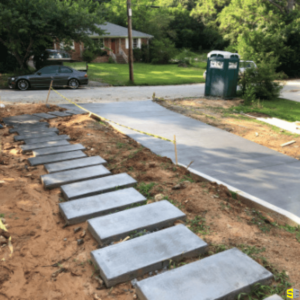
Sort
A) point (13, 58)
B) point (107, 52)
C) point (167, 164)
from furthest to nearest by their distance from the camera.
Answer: point (107, 52)
point (13, 58)
point (167, 164)

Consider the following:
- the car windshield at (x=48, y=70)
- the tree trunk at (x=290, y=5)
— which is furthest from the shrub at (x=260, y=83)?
the tree trunk at (x=290, y=5)

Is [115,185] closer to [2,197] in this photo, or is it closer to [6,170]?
[2,197]

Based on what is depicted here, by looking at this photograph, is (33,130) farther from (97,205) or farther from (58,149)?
(97,205)

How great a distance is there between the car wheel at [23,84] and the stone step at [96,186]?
15059 mm

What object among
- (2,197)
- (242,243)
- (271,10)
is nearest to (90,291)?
(242,243)

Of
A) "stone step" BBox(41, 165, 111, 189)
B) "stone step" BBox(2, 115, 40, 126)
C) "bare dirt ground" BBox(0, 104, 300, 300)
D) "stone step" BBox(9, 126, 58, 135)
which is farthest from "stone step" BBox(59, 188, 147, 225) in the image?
"stone step" BBox(2, 115, 40, 126)

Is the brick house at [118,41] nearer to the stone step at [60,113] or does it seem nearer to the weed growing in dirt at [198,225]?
the stone step at [60,113]

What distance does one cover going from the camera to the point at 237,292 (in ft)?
10.3

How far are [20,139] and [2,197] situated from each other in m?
3.43

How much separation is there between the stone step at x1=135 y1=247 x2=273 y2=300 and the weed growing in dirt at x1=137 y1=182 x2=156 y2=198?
196 centimetres

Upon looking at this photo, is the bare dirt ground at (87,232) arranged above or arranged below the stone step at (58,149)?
below

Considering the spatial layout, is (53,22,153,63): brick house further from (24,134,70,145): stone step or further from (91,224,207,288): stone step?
(91,224,207,288): stone step

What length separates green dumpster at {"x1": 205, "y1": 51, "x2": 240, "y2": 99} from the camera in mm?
15383

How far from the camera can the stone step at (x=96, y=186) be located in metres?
5.14
